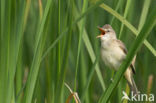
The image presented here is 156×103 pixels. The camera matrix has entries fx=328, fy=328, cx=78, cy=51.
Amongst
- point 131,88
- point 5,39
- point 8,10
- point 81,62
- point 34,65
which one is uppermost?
point 8,10

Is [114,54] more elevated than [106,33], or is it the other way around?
[106,33]

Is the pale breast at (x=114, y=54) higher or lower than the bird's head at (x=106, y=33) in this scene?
lower

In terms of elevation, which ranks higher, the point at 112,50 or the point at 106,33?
the point at 106,33

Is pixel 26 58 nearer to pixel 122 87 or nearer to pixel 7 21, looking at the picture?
pixel 122 87

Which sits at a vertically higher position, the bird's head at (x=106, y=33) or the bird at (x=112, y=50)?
the bird's head at (x=106, y=33)

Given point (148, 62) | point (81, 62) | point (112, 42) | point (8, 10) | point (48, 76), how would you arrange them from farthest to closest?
1. point (148, 62)
2. point (112, 42)
3. point (81, 62)
4. point (48, 76)
5. point (8, 10)

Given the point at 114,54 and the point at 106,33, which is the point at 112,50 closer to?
the point at 114,54

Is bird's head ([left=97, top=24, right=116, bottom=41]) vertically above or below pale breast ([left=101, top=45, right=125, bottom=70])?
above

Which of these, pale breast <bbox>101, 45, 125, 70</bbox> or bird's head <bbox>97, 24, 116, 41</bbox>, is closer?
bird's head <bbox>97, 24, 116, 41</bbox>

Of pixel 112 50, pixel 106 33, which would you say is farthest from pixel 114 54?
pixel 106 33

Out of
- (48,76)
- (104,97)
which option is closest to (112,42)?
(48,76)

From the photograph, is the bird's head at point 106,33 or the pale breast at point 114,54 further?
the pale breast at point 114,54
